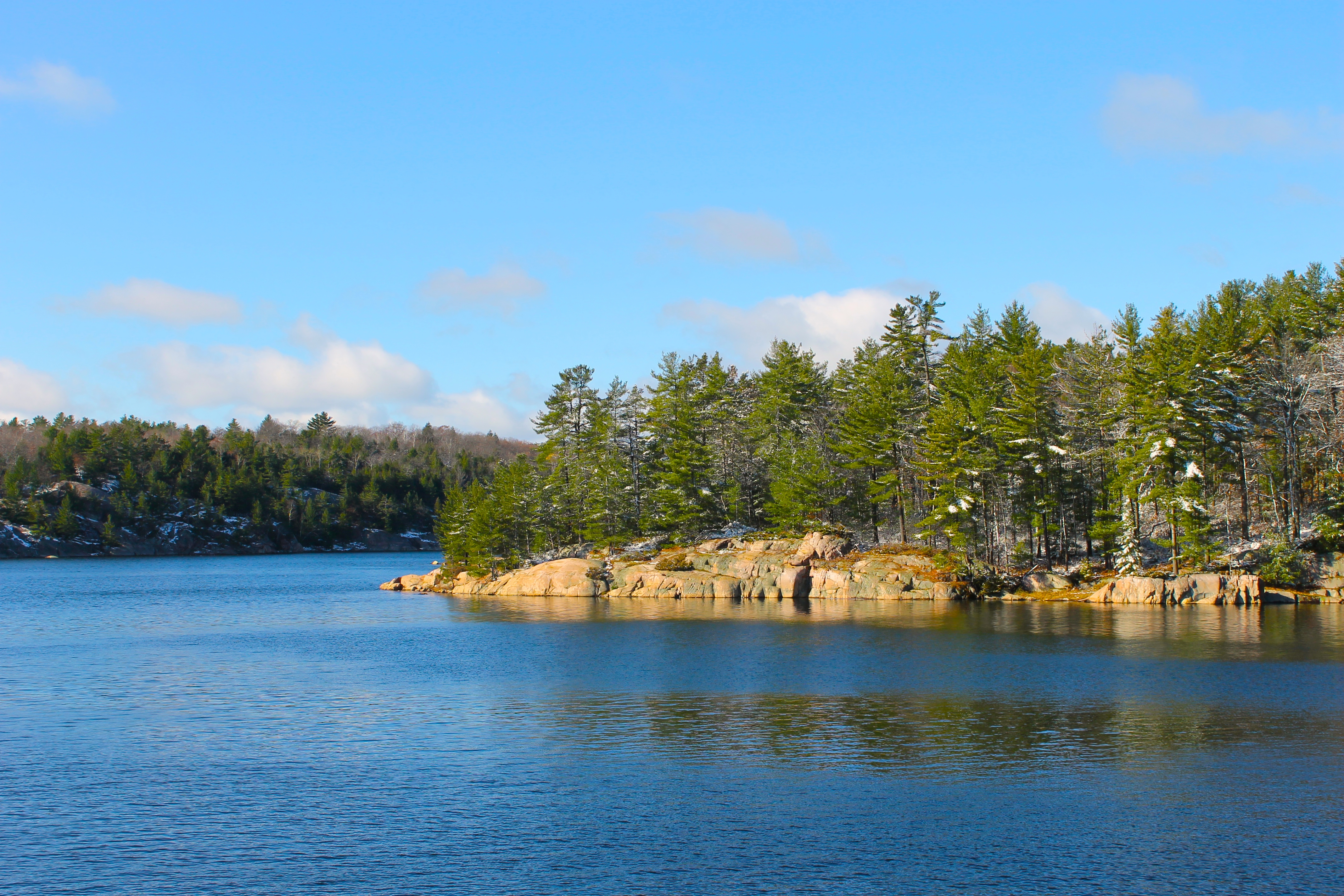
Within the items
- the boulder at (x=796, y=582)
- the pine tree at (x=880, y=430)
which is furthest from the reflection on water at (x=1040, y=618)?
the pine tree at (x=880, y=430)

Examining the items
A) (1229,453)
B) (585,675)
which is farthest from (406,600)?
(1229,453)

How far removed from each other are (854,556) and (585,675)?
4111cm

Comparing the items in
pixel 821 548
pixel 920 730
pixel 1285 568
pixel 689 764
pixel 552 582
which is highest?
pixel 821 548

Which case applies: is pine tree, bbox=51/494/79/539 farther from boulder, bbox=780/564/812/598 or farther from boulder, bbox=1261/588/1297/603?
boulder, bbox=1261/588/1297/603

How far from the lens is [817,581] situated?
77500 mm

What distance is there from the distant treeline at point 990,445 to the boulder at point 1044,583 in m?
2.91

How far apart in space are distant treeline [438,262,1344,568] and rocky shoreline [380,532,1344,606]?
2880 millimetres

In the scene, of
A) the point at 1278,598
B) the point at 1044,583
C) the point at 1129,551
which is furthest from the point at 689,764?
the point at 1278,598

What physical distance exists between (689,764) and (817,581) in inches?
2049

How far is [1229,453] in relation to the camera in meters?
67.5

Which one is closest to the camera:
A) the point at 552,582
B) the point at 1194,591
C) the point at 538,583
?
the point at 1194,591

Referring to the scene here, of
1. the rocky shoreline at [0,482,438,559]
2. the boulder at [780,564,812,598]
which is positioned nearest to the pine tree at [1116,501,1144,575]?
the boulder at [780,564,812,598]

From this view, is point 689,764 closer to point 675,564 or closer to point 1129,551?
point 1129,551

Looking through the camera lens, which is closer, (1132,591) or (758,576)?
(1132,591)
